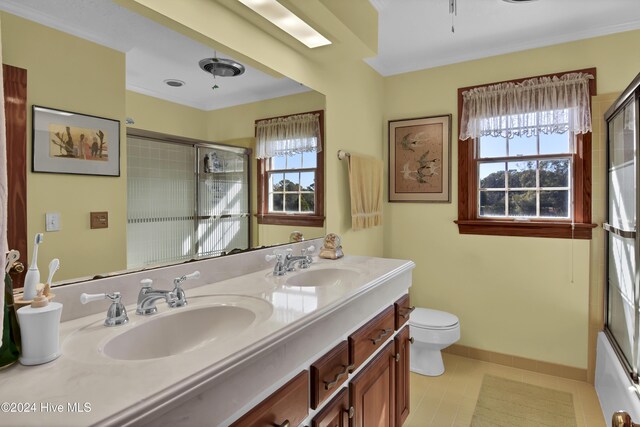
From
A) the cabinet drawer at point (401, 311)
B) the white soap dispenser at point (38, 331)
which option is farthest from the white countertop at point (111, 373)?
the cabinet drawer at point (401, 311)

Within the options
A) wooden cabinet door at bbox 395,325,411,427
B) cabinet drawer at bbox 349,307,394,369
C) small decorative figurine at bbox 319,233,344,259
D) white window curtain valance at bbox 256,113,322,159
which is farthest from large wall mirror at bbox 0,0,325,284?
wooden cabinet door at bbox 395,325,411,427

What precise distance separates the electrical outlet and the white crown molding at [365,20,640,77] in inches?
101

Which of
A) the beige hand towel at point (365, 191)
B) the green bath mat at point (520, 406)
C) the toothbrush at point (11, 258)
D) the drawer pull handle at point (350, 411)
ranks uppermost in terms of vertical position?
the beige hand towel at point (365, 191)

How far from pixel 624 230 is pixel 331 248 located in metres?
1.64

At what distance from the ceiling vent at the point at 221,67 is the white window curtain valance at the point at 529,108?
1947 mm

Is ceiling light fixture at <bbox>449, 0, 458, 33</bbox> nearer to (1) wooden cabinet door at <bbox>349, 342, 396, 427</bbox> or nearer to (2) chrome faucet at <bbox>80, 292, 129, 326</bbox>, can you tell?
(1) wooden cabinet door at <bbox>349, 342, 396, 427</bbox>

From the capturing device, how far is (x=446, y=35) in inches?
100

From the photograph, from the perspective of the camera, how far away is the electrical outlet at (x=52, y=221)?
1.00m

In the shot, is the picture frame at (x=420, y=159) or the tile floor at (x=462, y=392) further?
the picture frame at (x=420, y=159)

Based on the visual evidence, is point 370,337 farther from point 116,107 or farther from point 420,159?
point 420,159

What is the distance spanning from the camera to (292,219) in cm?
205

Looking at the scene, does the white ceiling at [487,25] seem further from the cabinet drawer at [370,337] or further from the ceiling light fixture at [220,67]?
the cabinet drawer at [370,337]

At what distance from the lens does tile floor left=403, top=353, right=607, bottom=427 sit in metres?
2.11

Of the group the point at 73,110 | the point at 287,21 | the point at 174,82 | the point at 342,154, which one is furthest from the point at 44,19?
the point at 342,154
